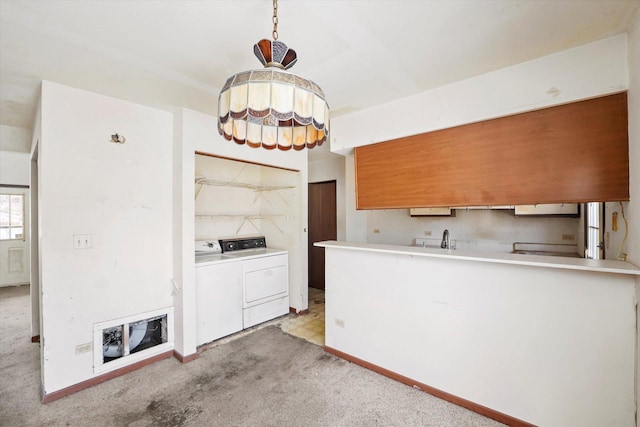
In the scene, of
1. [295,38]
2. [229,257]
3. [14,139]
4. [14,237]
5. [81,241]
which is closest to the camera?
[295,38]

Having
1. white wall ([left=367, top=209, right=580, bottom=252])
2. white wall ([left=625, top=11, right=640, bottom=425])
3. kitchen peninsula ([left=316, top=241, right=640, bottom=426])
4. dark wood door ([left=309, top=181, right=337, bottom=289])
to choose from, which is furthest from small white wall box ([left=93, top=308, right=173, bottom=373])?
white wall ([left=625, top=11, right=640, bottom=425])

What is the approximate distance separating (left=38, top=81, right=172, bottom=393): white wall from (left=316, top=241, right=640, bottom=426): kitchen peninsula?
200 centimetres

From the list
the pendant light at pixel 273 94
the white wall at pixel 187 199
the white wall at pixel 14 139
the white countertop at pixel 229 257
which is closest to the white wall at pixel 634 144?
the pendant light at pixel 273 94

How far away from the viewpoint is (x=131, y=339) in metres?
2.55

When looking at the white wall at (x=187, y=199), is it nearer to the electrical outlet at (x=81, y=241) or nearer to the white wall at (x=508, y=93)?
the electrical outlet at (x=81, y=241)

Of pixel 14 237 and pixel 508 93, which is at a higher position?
pixel 508 93

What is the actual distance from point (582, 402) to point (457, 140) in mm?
1873

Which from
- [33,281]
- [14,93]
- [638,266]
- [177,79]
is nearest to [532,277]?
[638,266]

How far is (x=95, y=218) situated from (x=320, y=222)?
139 inches

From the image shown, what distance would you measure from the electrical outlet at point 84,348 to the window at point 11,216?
17.6 feet

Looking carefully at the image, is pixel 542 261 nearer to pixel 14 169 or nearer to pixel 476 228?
pixel 476 228

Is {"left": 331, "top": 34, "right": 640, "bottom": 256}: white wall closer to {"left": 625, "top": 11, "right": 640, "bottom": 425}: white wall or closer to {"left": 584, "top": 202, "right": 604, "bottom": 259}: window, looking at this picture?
{"left": 625, "top": 11, "right": 640, "bottom": 425}: white wall

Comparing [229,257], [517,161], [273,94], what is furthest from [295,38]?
[229,257]

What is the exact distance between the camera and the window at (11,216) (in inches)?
213
